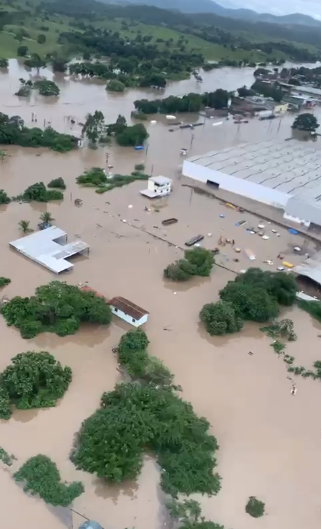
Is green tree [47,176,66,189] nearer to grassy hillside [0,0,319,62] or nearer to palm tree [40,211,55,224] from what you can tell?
palm tree [40,211,55,224]

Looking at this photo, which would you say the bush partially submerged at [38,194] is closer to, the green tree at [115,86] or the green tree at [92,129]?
the green tree at [92,129]

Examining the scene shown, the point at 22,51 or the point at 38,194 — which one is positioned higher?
the point at 22,51

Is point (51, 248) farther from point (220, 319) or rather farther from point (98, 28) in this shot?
point (98, 28)

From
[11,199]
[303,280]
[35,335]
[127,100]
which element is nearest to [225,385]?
[35,335]

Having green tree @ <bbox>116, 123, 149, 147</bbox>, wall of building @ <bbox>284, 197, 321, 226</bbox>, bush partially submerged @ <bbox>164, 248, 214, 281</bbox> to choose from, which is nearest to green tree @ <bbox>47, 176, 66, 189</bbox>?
green tree @ <bbox>116, 123, 149, 147</bbox>

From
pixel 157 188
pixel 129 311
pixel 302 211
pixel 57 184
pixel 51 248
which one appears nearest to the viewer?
pixel 129 311

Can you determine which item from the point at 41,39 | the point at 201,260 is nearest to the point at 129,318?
the point at 201,260

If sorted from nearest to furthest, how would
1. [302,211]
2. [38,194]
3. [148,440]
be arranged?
[148,440] < [38,194] < [302,211]
